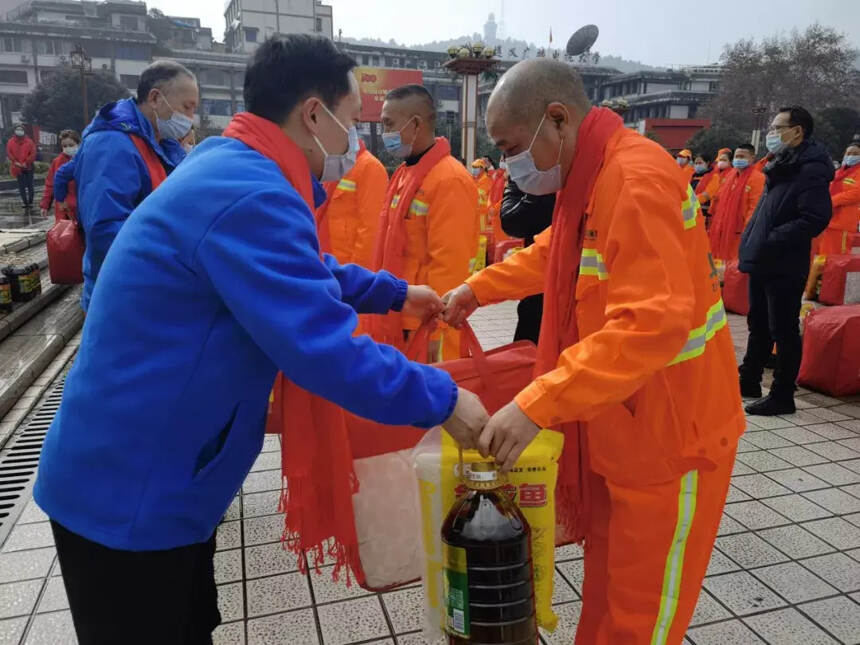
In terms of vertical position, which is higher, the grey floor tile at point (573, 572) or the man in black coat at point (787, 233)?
the man in black coat at point (787, 233)

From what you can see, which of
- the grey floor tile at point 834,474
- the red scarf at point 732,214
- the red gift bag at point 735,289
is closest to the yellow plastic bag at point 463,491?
the grey floor tile at point 834,474

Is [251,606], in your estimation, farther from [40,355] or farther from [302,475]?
[40,355]

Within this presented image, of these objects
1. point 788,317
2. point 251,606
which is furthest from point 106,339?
point 788,317

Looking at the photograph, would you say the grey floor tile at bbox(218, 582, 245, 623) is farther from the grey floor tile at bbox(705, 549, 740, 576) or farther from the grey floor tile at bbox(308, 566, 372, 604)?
the grey floor tile at bbox(705, 549, 740, 576)

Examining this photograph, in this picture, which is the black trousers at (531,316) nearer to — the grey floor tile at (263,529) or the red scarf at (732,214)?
the grey floor tile at (263,529)

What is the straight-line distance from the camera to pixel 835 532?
10.5 feet

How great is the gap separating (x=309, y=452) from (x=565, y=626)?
145cm

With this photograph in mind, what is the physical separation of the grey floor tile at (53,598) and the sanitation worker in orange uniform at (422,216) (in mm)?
1961

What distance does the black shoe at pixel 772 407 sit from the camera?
15.9 feet

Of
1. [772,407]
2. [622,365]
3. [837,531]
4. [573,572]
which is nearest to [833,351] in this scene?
[772,407]

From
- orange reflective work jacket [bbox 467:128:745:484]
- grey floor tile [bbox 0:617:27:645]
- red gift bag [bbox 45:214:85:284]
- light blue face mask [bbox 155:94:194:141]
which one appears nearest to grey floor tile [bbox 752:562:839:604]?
orange reflective work jacket [bbox 467:128:745:484]

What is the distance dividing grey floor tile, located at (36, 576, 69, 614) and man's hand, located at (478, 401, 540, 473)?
208cm

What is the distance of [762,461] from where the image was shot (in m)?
4.04

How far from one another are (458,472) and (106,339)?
84 cm
